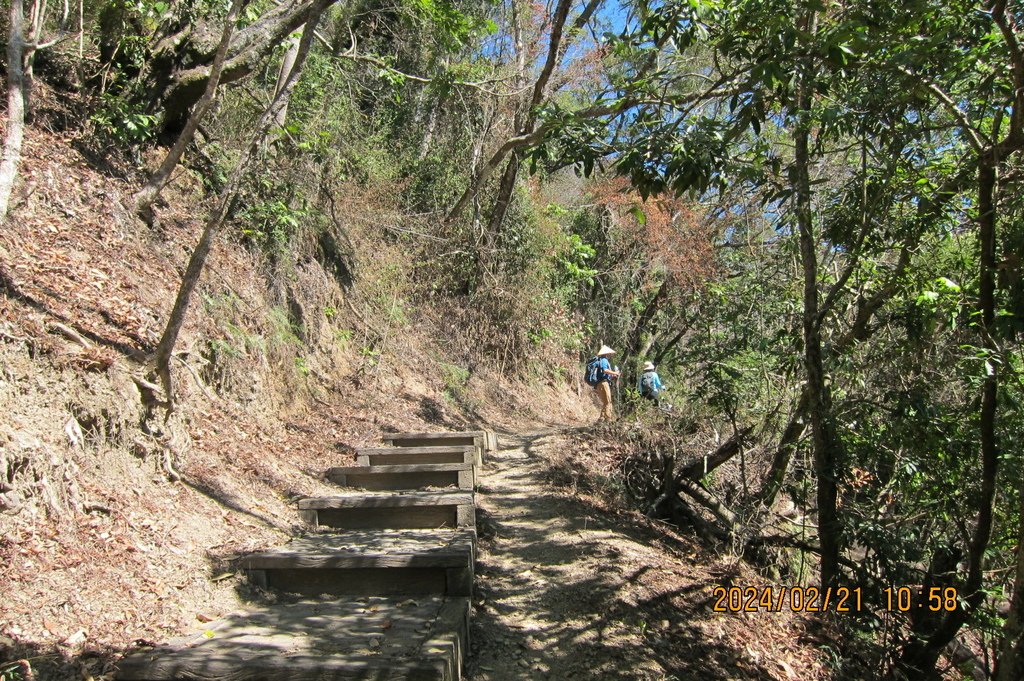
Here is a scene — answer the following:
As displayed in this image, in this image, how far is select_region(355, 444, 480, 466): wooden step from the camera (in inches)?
323

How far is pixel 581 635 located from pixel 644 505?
3.02m

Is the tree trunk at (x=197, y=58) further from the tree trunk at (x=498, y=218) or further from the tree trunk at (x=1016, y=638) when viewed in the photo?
the tree trunk at (x=1016, y=638)

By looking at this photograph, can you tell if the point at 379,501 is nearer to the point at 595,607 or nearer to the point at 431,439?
the point at 595,607

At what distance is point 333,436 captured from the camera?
8664 millimetres

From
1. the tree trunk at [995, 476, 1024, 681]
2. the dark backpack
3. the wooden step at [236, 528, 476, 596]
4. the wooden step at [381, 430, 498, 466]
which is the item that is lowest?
the tree trunk at [995, 476, 1024, 681]

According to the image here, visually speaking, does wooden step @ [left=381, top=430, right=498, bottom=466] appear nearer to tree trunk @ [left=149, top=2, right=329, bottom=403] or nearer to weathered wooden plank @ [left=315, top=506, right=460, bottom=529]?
weathered wooden plank @ [left=315, top=506, right=460, bottom=529]

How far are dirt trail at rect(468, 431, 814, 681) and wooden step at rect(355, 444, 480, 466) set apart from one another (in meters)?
0.78

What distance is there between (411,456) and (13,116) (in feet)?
16.1

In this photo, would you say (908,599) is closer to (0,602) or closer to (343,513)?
(343,513)

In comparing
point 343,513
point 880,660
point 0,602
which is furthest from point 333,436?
point 880,660

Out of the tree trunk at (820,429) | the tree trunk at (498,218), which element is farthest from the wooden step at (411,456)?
the tree trunk at (498,218)

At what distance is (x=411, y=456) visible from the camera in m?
8.30

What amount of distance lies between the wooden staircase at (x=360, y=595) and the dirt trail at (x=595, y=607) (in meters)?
0.41
